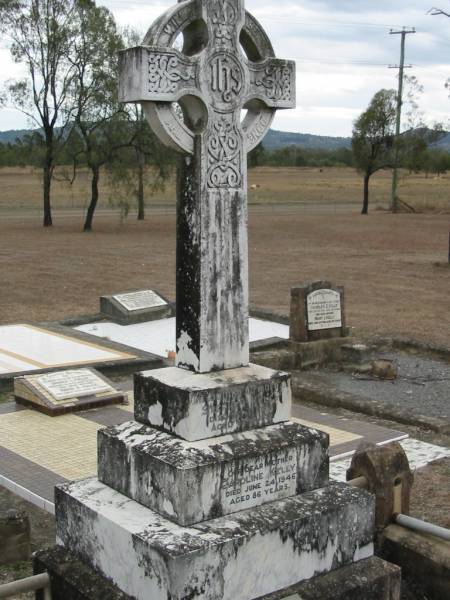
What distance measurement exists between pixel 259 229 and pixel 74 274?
14.6m

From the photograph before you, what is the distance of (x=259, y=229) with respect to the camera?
33812mm

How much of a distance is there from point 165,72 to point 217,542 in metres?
2.33

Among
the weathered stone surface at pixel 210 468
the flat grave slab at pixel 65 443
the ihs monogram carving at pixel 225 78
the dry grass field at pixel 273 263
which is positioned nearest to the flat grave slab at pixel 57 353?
the flat grave slab at pixel 65 443

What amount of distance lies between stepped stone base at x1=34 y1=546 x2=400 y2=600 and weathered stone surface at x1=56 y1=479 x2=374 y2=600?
0.16ft

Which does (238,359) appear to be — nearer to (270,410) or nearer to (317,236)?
(270,410)

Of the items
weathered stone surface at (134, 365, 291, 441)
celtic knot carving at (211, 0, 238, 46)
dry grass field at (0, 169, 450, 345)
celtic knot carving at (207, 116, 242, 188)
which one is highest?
celtic knot carving at (211, 0, 238, 46)

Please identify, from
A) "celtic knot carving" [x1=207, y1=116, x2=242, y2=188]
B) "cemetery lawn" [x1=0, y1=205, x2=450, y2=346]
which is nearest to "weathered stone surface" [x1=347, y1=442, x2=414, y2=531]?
"celtic knot carving" [x1=207, y1=116, x2=242, y2=188]

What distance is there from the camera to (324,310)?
1207 cm

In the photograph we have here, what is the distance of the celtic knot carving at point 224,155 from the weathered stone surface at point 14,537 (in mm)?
2472

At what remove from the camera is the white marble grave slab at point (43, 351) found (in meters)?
11.0

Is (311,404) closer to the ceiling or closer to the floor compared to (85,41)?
closer to the floor

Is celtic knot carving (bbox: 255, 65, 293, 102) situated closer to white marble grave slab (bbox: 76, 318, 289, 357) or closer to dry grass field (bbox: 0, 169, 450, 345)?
white marble grave slab (bbox: 76, 318, 289, 357)

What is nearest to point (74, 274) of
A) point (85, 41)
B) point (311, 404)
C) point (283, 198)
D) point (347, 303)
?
point (347, 303)

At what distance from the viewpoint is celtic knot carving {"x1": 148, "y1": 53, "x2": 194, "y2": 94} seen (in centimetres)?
431
